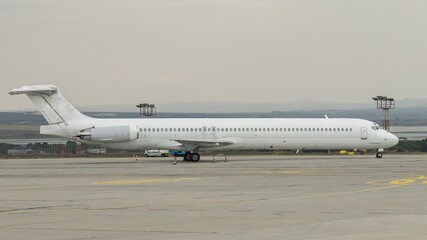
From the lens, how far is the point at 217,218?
20188 millimetres

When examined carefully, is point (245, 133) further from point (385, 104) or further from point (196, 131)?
point (385, 104)

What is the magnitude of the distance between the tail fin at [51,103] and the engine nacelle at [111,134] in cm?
196

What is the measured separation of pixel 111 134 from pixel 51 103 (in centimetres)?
484

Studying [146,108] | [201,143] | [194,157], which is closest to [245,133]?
[201,143]

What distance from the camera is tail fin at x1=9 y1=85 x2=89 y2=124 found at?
61.7 meters

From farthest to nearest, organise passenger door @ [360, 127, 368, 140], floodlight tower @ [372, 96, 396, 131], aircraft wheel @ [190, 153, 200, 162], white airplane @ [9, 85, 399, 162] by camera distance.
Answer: floodlight tower @ [372, 96, 396, 131], passenger door @ [360, 127, 368, 140], aircraft wheel @ [190, 153, 200, 162], white airplane @ [9, 85, 399, 162]

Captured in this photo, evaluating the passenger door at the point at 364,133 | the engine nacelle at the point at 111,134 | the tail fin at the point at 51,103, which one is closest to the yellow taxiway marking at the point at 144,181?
the engine nacelle at the point at 111,134

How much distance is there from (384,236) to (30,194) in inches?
593

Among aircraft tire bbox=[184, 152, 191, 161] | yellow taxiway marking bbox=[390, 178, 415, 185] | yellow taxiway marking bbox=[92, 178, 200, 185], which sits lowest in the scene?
yellow taxiway marking bbox=[390, 178, 415, 185]

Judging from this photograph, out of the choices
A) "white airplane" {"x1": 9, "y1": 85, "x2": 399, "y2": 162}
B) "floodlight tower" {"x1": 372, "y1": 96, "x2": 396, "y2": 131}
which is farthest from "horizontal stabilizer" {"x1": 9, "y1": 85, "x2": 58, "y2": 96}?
"floodlight tower" {"x1": 372, "y1": 96, "x2": 396, "y2": 131}

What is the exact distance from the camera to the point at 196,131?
6344cm

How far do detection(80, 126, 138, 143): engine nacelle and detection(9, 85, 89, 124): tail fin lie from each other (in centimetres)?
196

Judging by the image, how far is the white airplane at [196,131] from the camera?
61719 mm

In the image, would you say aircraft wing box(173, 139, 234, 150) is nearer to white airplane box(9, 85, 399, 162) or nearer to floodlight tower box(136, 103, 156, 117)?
white airplane box(9, 85, 399, 162)
